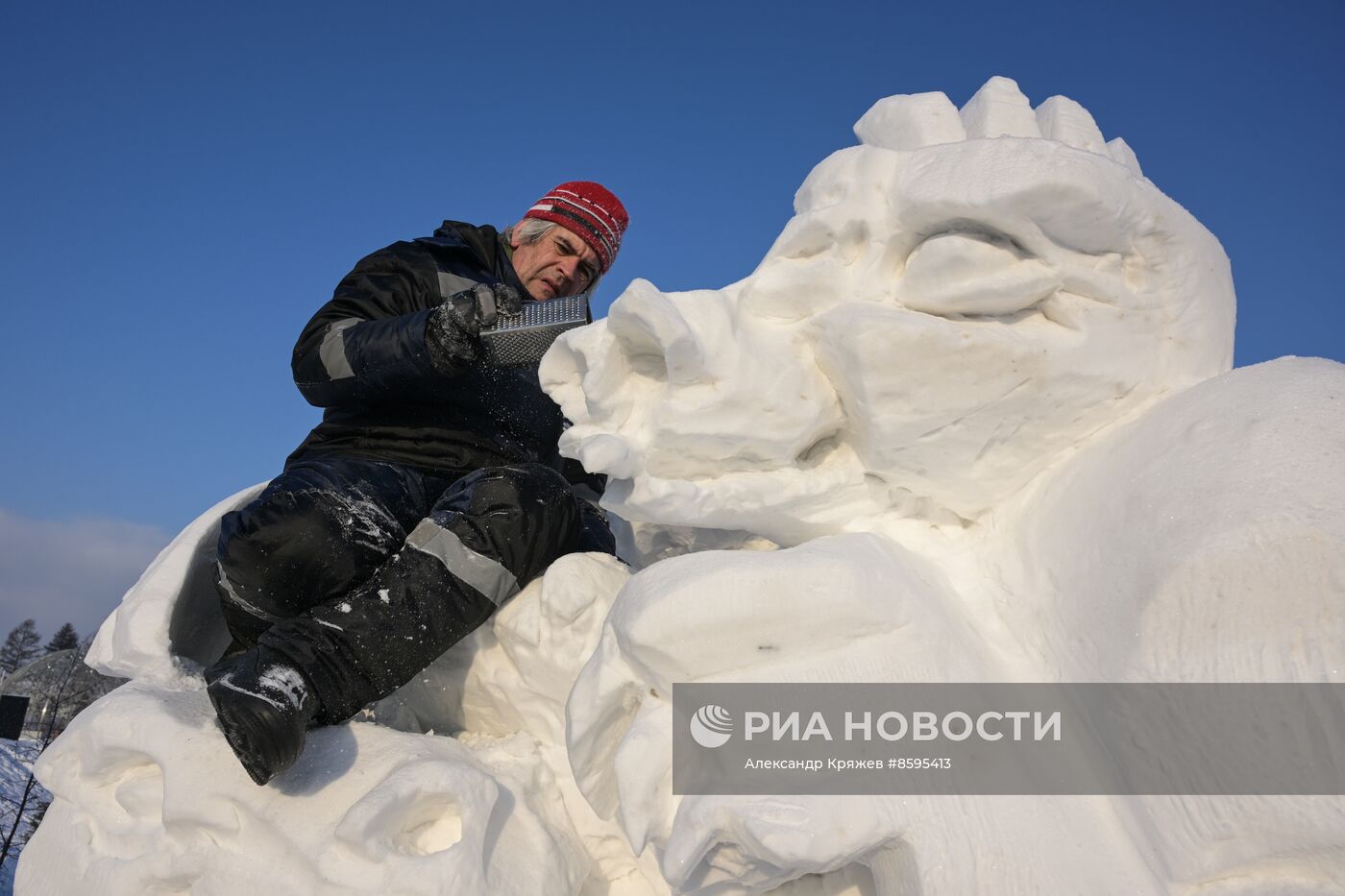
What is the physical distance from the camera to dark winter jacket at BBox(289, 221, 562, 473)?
213cm

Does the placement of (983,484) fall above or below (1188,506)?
above

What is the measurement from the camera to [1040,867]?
47.2 inches

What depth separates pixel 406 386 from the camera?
85.7 inches

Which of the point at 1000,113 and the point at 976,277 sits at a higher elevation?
the point at 1000,113

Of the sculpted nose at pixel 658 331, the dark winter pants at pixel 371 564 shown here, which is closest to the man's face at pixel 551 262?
the dark winter pants at pixel 371 564

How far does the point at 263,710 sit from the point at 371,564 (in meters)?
0.47

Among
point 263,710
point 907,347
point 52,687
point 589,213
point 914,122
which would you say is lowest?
point 263,710

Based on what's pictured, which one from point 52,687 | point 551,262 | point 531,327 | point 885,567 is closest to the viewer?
point 885,567

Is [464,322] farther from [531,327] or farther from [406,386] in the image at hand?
[406,386]

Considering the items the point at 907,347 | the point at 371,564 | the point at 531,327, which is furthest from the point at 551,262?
the point at 907,347

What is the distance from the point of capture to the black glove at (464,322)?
1948mm

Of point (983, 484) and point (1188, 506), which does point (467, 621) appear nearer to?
point (983, 484)

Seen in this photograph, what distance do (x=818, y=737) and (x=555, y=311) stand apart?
1037 millimetres

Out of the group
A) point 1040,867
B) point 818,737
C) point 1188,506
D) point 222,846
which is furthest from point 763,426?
point 222,846
